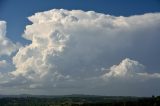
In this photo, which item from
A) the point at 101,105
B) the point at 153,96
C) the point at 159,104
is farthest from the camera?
the point at 153,96

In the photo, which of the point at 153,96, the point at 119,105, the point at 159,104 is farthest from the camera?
the point at 153,96

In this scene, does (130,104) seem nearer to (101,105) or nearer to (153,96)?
(101,105)

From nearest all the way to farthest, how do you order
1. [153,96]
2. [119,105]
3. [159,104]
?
[159,104]
[119,105]
[153,96]

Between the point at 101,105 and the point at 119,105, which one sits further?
the point at 101,105

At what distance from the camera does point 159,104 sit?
139125 millimetres

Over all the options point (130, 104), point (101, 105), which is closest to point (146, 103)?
point (130, 104)

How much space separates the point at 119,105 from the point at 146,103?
37.5 feet

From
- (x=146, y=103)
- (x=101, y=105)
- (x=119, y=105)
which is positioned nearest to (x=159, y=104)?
(x=146, y=103)

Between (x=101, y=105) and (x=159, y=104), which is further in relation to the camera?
(x=101, y=105)

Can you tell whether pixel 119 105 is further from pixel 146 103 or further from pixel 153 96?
pixel 153 96

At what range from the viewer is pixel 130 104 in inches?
5797

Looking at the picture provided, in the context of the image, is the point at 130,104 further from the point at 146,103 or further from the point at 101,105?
the point at 101,105

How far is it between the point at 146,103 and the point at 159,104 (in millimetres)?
8721

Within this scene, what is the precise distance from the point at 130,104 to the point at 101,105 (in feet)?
68.4
